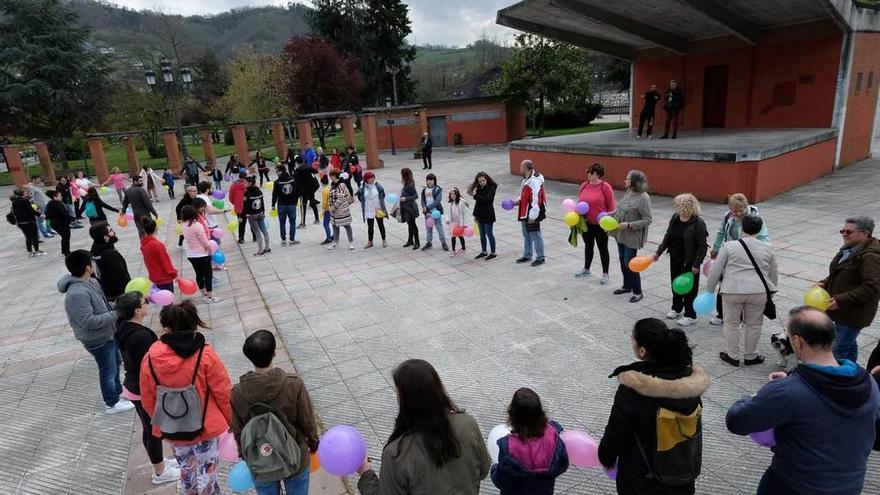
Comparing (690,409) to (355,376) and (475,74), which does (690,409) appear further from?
(475,74)

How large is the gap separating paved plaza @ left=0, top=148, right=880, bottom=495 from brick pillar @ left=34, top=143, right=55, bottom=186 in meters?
20.5

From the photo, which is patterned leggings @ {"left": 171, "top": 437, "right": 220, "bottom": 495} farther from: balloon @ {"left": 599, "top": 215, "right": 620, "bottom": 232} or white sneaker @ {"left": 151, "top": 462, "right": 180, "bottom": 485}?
balloon @ {"left": 599, "top": 215, "right": 620, "bottom": 232}

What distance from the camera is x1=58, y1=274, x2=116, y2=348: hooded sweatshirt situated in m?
4.36

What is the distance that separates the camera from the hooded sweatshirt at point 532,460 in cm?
251

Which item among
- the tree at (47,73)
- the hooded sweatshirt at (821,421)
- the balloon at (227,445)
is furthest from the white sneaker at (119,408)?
the tree at (47,73)

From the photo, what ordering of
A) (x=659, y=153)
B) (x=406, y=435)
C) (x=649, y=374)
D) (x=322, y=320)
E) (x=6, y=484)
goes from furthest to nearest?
(x=659, y=153) → (x=322, y=320) → (x=6, y=484) → (x=649, y=374) → (x=406, y=435)

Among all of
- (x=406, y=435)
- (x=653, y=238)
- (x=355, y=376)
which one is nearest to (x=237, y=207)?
(x=355, y=376)

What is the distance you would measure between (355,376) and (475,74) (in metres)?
67.6

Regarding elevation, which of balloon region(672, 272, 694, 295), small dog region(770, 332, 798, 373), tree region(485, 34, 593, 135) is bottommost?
small dog region(770, 332, 798, 373)

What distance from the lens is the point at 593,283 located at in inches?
301

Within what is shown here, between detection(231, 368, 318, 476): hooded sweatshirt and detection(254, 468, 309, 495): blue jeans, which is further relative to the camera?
detection(254, 468, 309, 495): blue jeans

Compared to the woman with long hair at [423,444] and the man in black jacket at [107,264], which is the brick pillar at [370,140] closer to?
the man in black jacket at [107,264]

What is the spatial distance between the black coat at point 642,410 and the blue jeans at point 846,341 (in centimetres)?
281

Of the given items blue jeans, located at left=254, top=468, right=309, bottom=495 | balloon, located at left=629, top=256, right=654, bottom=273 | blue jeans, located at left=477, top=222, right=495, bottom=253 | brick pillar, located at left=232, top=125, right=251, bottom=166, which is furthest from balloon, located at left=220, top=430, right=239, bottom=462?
brick pillar, located at left=232, top=125, right=251, bottom=166
